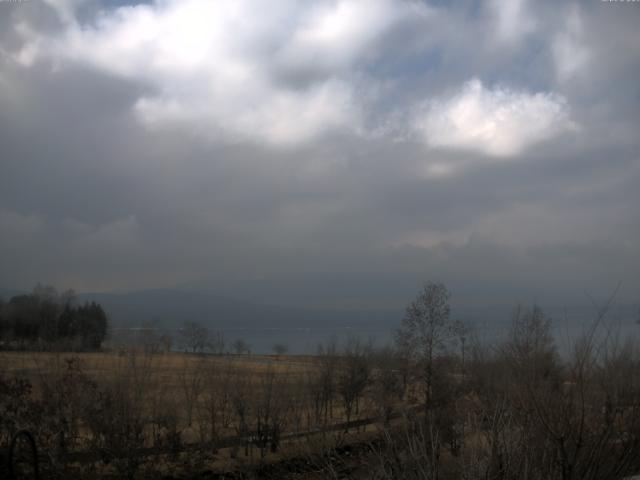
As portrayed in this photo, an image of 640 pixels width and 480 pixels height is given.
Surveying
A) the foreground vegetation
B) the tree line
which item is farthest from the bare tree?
the tree line

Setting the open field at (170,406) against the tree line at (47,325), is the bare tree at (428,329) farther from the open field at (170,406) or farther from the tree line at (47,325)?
the tree line at (47,325)

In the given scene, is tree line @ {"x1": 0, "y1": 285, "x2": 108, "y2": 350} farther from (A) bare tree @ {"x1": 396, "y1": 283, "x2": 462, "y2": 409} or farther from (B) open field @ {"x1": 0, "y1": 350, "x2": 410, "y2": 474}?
(A) bare tree @ {"x1": 396, "y1": 283, "x2": 462, "y2": 409}

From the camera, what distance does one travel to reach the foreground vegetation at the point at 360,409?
8.95 m

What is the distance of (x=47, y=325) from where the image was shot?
31500mm

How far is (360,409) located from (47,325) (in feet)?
74.8

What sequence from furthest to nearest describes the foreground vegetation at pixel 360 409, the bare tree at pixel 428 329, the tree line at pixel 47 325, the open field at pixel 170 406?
the bare tree at pixel 428 329 < the tree line at pixel 47 325 < the open field at pixel 170 406 < the foreground vegetation at pixel 360 409

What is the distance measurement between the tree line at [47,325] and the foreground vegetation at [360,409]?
134 centimetres

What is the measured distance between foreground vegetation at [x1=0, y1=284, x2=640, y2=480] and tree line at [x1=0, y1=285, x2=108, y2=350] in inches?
52.9

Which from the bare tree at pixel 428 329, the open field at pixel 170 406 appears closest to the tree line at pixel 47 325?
the open field at pixel 170 406

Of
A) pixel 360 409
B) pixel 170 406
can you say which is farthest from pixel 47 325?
pixel 360 409

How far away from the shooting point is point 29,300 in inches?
2453

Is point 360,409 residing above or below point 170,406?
below

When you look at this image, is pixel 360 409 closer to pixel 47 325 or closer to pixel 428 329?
pixel 428 329

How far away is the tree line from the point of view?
24531 millimetres
